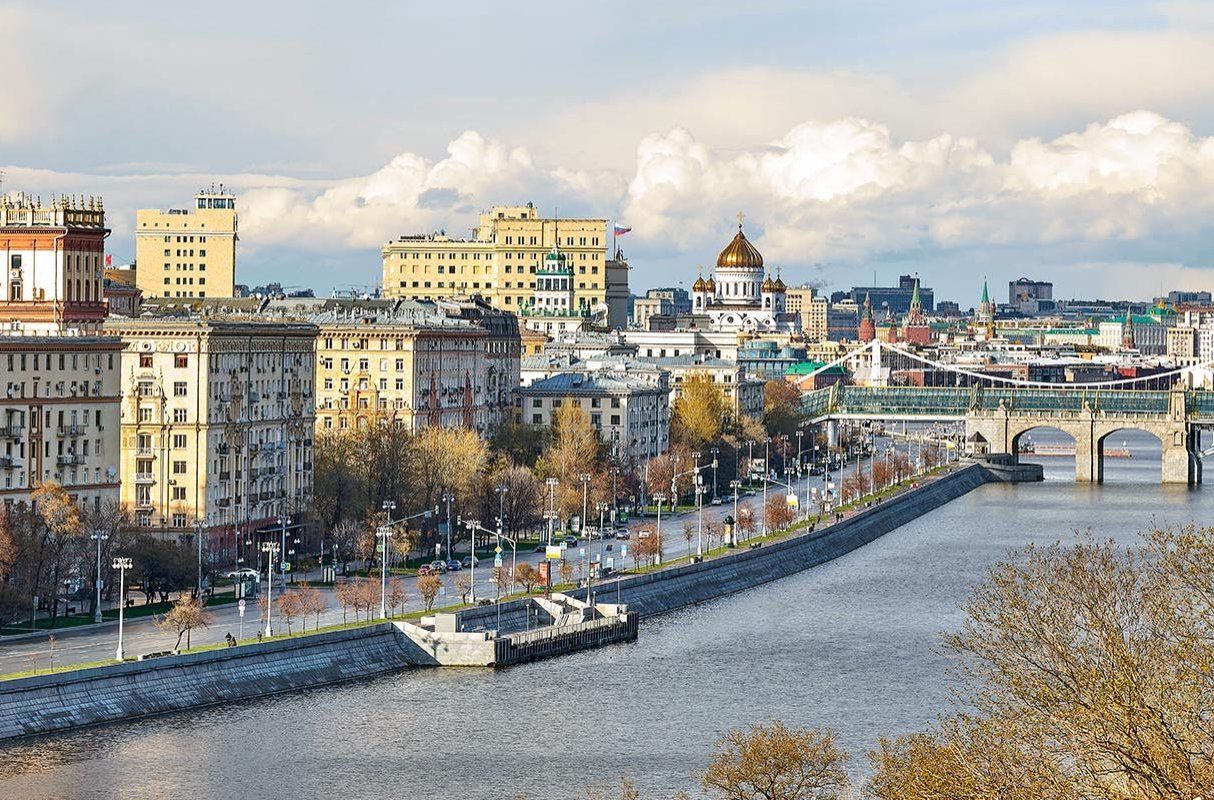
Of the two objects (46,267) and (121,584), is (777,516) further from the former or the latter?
(121,584)

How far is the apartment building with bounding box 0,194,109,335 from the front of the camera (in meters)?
93.9

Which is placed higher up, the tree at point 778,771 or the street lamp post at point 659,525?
the street lamp post at point 659,525

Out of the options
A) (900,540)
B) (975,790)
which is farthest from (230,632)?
(900,540)

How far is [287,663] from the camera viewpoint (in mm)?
72875

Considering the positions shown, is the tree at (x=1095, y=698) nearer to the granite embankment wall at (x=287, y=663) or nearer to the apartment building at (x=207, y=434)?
the granite embankment wall at (x=287, y=663)

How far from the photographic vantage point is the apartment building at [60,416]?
84.1 metres

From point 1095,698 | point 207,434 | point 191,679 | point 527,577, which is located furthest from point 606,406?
point 1095,698

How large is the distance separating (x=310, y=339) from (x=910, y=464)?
7643 cm

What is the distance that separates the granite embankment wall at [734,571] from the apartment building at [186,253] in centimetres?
6094

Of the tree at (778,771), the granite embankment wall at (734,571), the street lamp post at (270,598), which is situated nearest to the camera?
the tree at (778,771)

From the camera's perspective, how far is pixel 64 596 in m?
79.0

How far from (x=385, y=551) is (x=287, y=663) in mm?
16659

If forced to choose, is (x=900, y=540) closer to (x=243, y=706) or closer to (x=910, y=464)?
(x=910, y=464)

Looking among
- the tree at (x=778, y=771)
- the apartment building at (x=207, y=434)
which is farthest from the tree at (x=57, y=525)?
the tree at (x=778, y=771)
